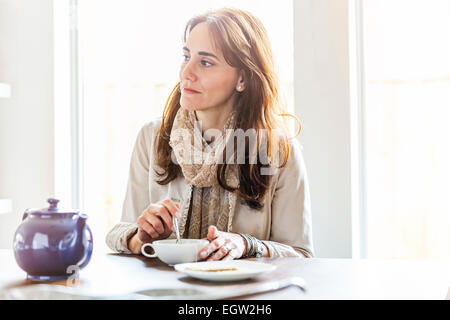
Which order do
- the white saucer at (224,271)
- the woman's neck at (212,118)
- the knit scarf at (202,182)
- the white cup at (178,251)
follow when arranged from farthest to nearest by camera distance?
the woman's neck at (212,118) < the knit scarf at (202,182) < the white cup at (178,251) < the white saucer at (224,271)

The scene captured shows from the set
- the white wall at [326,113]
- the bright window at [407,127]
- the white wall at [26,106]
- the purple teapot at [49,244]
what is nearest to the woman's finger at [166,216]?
the purple teapot at [49,244]

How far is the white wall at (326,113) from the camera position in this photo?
1.73 m

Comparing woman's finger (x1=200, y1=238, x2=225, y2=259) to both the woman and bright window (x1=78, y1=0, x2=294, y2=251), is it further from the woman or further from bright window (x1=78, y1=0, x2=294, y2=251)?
bright window (x1=78, y1=0, x2=294, y2=251)

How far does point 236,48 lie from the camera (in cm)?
156

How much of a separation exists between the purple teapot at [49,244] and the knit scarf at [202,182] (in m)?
0.52

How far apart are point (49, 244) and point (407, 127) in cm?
126

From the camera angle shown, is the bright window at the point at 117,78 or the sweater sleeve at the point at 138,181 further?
the bright window at the point at 117,78

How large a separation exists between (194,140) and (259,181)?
0.72 ft

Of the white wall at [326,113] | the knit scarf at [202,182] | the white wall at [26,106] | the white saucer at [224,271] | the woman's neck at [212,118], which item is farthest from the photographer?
the white wall at [26,106]

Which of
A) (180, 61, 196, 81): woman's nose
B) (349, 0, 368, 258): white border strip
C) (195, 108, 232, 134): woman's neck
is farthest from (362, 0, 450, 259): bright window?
(180, 61, 196, 81): woman's nose

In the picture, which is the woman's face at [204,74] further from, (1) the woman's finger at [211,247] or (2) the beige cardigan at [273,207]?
(1) the woman's finger at [211,247]
